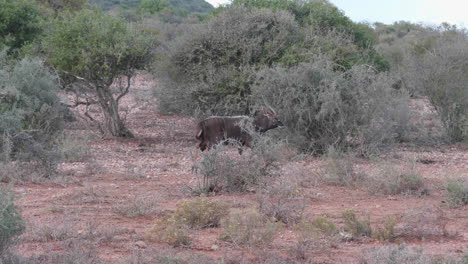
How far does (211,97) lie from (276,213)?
31.6 feet

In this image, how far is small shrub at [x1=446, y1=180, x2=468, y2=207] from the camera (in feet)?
33.0

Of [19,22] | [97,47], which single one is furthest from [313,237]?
[19,22]

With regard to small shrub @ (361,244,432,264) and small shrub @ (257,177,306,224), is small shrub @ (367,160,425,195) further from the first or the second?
small shrub @ (361,244,432,264)

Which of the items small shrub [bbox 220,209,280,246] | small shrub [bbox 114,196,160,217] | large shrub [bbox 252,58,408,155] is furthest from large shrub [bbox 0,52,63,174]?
small shrub [bbox 220,209,280,246]

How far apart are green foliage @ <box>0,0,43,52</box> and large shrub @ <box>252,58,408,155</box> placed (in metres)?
8.15

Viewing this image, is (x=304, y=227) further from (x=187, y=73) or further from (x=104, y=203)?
(x=187, y=73)

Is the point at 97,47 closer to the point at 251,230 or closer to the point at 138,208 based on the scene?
the point at 138,208

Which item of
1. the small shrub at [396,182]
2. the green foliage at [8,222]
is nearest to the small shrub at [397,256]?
the green foliage at [8,222]

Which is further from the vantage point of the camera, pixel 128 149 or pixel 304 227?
pixel 128 149

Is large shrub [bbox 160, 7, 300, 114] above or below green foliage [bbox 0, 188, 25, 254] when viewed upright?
above

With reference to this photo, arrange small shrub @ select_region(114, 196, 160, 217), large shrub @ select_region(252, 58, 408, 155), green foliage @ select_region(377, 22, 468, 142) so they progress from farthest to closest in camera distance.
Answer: green foliage @ select_region(377, 22, 468, 142) → large shrub @ select_region(252, 58, 408, 155) → small shrub @ select_region(114, 196, 160, 217)

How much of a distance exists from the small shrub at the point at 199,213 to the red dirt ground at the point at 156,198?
0.53ft

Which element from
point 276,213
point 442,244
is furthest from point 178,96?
point 442,244

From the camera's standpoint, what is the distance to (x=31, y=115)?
13.5m
